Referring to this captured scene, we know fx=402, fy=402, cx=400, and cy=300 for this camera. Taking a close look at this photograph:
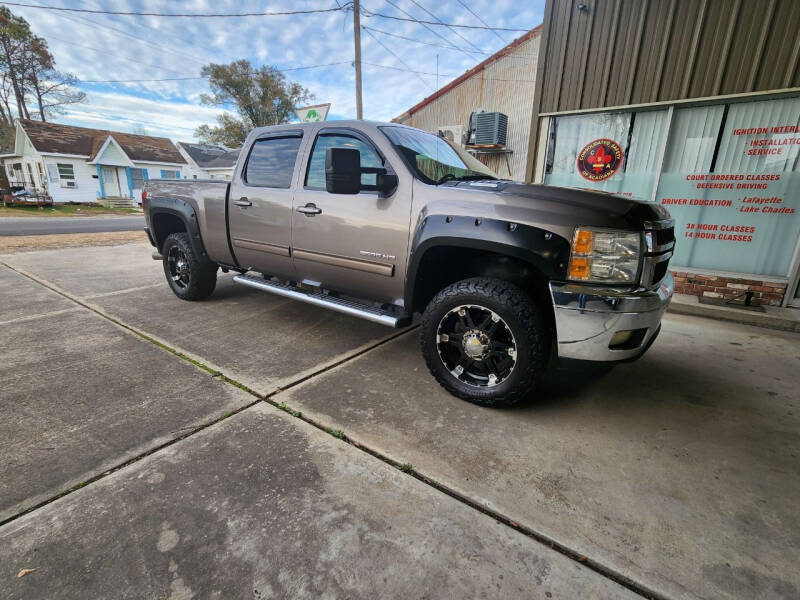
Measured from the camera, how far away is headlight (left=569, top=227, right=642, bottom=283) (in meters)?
2.26

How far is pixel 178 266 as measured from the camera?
492 cm

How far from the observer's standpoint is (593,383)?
310 cm

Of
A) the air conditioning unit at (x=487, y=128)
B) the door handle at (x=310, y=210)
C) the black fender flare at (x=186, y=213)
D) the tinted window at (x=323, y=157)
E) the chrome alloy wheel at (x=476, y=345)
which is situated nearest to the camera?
the chrome alloy wheel at (x=476, y=345)

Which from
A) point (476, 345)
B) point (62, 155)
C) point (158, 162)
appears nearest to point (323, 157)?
point (476, 345)

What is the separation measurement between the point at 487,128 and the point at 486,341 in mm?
14354

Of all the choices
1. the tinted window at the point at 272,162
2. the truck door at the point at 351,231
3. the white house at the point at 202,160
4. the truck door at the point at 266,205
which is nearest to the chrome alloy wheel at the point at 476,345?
the truck door at the point at 351,231

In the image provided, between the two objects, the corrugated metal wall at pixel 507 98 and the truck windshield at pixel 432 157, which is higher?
the corrugated metal wall at pixel 507 98

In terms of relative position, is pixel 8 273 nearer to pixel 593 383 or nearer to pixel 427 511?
pixel 427 511

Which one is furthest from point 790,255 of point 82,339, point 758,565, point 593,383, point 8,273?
point 8,273

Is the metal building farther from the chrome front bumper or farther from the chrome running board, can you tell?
the chrome front bumper

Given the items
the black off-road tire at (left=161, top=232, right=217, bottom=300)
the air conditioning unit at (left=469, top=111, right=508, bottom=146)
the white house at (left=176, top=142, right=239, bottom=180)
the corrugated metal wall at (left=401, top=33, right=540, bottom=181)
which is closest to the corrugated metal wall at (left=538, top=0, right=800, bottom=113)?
the black off-road tire at (left=161, top=232, right=217, bottom=300)

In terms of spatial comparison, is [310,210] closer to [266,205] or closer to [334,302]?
[266,205]

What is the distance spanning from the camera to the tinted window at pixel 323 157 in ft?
10.4

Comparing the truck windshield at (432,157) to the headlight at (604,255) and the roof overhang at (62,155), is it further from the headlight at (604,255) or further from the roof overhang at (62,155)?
the roof overhang at (62,155)
